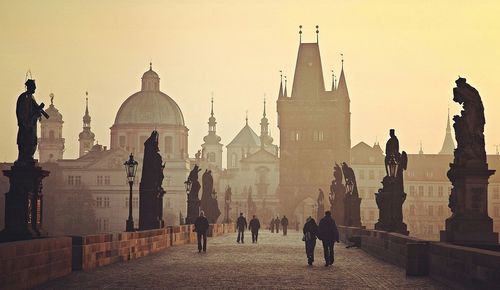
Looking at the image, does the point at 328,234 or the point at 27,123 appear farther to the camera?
the point at 328,234

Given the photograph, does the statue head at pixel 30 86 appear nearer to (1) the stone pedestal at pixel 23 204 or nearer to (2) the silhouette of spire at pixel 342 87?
(1) the stone pedestal at pixel 23 204

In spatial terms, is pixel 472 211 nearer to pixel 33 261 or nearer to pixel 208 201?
pixel 33 261

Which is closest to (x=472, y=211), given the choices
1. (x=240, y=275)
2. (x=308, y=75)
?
(x=240, y=275)

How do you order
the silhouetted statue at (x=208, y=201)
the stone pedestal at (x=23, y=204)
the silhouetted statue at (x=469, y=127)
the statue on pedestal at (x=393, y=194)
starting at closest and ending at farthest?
the stone pedestal at (x=23, y=204)
the silhouetted statue at (x=469, y=127)
the statue on pedestal at (x=393, y=194)
the silhouetted statue at (x=208, y=201)

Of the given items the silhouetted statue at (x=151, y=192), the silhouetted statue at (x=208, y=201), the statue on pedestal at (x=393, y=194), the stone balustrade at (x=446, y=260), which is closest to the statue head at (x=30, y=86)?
the stone balustrade at (x=446, y=260)

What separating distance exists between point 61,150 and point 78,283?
169762mm

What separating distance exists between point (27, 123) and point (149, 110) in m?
141

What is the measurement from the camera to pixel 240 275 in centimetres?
2141

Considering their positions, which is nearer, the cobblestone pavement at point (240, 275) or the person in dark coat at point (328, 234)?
the cobblestone pavement at point (240, 275)

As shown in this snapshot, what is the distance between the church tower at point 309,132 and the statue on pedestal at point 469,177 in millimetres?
113588

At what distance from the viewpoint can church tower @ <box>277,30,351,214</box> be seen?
137250mm

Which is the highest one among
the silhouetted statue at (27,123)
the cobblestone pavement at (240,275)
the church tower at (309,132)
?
the church tower at (309,132)

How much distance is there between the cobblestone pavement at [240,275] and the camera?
61.2 feet

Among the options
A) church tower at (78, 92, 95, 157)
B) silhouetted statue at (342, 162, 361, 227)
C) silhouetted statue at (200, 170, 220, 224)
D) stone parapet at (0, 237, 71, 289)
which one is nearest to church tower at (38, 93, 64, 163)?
church tower at (78, 92, 95, 157)
